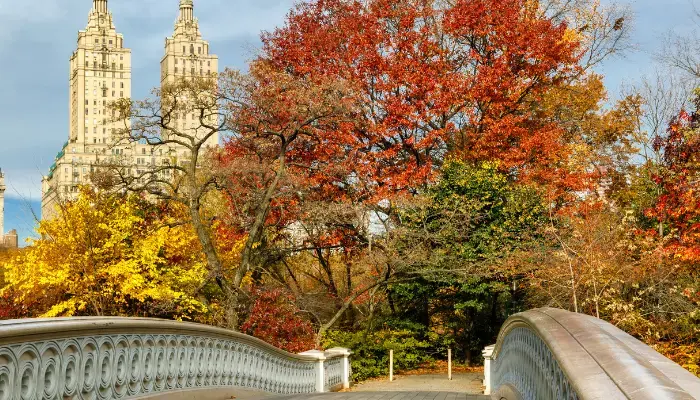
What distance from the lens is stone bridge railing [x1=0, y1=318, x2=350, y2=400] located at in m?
5.50

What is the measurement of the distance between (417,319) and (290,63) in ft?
37.2

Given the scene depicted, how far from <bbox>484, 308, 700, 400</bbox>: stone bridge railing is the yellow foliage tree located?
58.3ft

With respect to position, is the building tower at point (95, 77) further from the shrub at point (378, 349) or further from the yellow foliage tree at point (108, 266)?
the shrub at point (378, 349)

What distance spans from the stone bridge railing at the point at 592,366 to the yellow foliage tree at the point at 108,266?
17783mm

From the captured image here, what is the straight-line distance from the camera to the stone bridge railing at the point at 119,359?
5500 mm

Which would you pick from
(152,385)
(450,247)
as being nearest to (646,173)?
(450,247)

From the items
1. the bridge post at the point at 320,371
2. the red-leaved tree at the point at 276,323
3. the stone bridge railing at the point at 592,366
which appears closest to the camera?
the stone bridge railing at the point at 592,366

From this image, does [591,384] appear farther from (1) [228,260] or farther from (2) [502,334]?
(1) [228,260]

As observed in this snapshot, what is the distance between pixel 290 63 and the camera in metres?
32.7

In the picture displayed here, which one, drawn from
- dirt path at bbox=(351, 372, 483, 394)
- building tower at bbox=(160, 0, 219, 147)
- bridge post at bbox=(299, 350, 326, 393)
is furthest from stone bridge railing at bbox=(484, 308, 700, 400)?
building tower at bbox=(160, 0, 219, 147)

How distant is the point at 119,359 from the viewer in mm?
7105

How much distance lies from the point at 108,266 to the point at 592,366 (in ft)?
73.3

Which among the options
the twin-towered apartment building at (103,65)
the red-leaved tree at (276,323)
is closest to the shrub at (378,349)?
the red-leaved tree at (276,323)

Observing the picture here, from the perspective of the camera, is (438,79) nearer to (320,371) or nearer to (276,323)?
(276,323)
